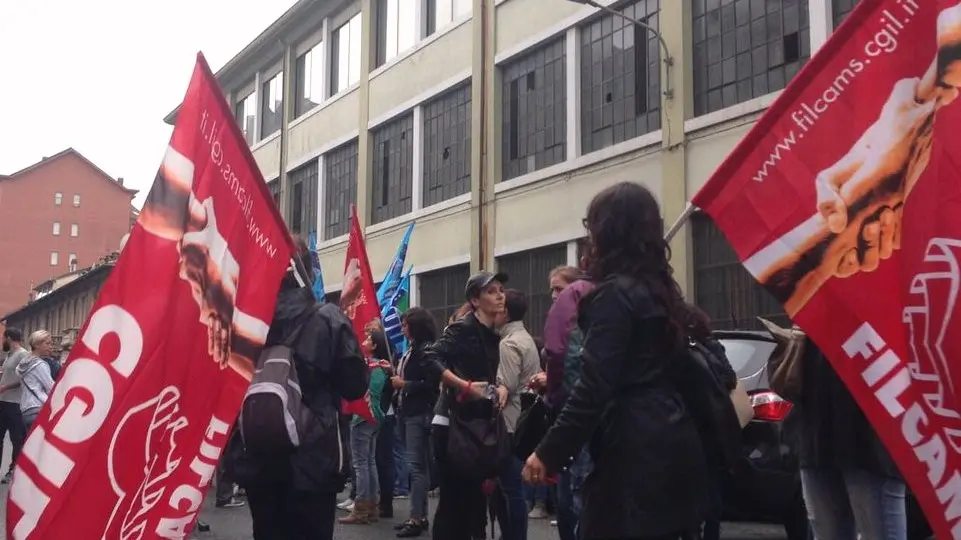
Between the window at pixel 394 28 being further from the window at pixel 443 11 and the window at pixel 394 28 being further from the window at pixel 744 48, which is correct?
the window at pixel 744 48

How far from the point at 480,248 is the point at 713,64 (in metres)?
6.43

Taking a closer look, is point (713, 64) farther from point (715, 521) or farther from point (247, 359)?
point (247, 359)

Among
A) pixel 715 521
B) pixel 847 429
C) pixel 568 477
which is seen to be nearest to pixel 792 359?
pixel 847 429

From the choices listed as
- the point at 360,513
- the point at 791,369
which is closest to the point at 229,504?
the point at 360,513

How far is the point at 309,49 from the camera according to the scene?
29594 millimetres

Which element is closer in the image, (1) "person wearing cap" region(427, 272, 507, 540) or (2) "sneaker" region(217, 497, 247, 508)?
(1) "person wearing cap" region(427, 272, 507, 540)

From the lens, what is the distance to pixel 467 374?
250 inches

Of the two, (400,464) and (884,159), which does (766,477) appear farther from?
(400,464)

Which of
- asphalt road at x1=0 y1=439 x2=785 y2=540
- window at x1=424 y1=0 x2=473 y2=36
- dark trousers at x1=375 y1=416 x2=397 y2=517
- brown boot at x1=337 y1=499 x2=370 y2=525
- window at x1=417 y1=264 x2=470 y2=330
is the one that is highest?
window at x1=424 y1=0 x2=473 y2=36

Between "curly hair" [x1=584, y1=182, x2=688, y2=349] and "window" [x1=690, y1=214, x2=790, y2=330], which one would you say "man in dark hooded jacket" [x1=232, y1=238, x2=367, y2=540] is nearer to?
"curly hair" [x1=584, y1=182, x2=688, y2=349]

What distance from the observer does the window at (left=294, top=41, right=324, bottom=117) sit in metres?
28.7

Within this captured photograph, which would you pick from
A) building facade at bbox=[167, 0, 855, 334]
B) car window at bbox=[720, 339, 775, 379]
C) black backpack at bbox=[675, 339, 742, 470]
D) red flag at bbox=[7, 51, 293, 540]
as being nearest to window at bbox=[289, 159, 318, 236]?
building facade at bbox=[167, 0, 855, 334]

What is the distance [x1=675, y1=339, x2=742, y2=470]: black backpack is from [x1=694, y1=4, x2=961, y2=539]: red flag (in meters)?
0.33

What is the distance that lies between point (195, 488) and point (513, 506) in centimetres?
282
